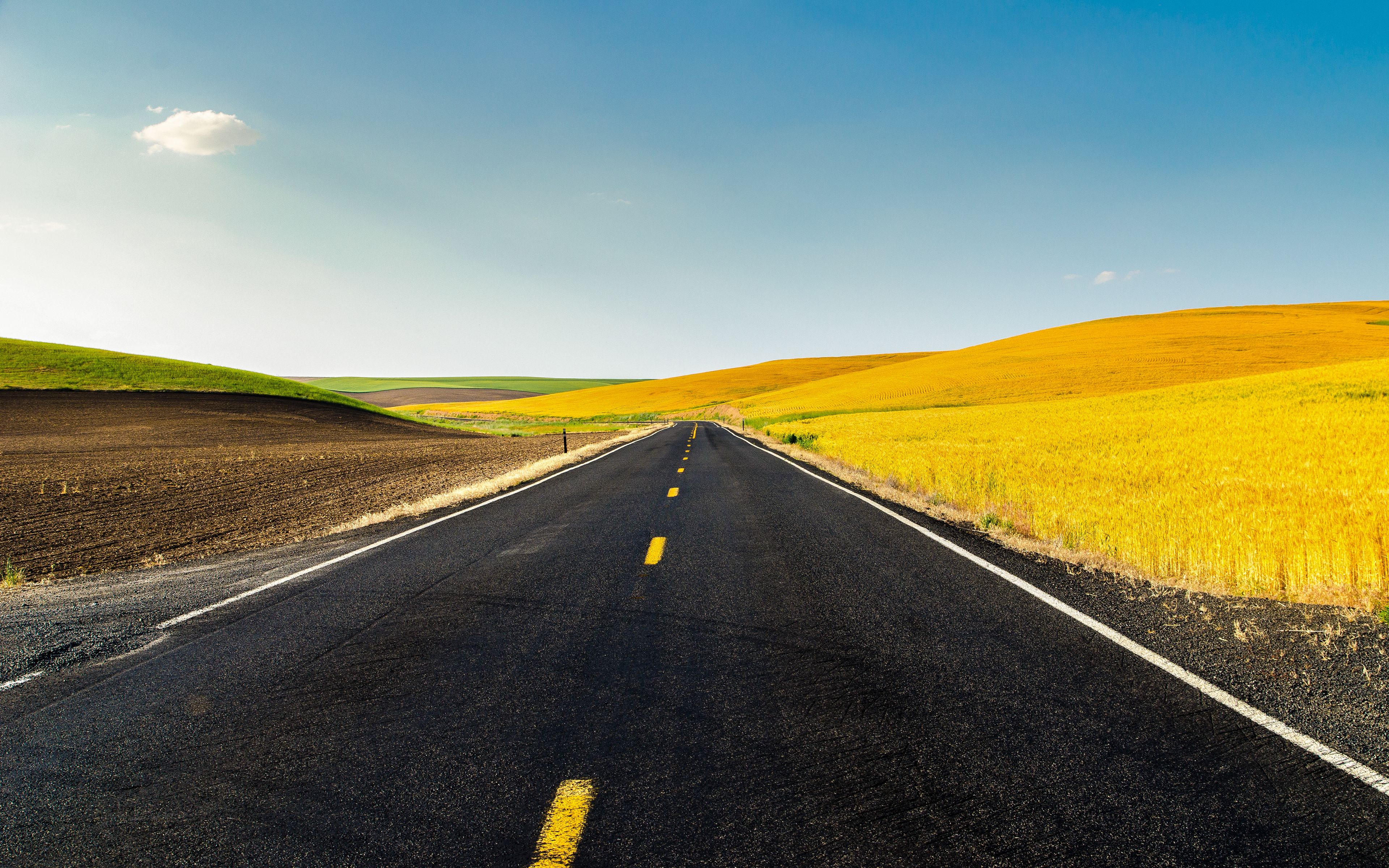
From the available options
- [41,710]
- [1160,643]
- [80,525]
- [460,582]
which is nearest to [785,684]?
[1160,643]

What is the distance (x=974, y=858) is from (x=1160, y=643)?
3.18 meters

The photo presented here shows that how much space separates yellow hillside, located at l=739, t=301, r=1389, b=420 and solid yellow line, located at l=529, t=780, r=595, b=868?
177 feet

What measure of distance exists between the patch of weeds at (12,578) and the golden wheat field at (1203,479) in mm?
12863

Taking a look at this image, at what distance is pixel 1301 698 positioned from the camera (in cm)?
368

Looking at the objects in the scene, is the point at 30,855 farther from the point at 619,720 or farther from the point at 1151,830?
the point at 1151,830

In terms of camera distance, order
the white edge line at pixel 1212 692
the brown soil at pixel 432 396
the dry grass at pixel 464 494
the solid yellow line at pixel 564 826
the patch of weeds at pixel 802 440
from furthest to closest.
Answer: the brown soil at pixel 432 396, the patch of weeds at pixel 802 440, the dry grass at pixel 464 494, the white edge line at pixel 1212 692, the solid yellow line at pixel 564 826

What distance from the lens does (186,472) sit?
2114 centimetres

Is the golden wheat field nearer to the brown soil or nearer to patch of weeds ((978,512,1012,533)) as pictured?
patch of weeds ((978,512,1012,533))

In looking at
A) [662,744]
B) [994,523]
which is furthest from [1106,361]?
[662,744]

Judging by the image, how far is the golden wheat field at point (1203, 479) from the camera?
6086 millimetres

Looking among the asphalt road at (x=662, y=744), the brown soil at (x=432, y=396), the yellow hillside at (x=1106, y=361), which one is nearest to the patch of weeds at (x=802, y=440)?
the asphalt road at (x=662, y=744)

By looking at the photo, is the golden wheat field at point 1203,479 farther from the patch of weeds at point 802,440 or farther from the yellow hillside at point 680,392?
the yellow hillside at point 680,392

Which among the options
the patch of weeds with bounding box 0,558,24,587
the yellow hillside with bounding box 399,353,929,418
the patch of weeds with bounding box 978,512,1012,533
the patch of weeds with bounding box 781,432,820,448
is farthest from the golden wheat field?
the yellow hillside with bounding box 399,353,929,418

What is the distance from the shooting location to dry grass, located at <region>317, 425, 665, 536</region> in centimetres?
1162
